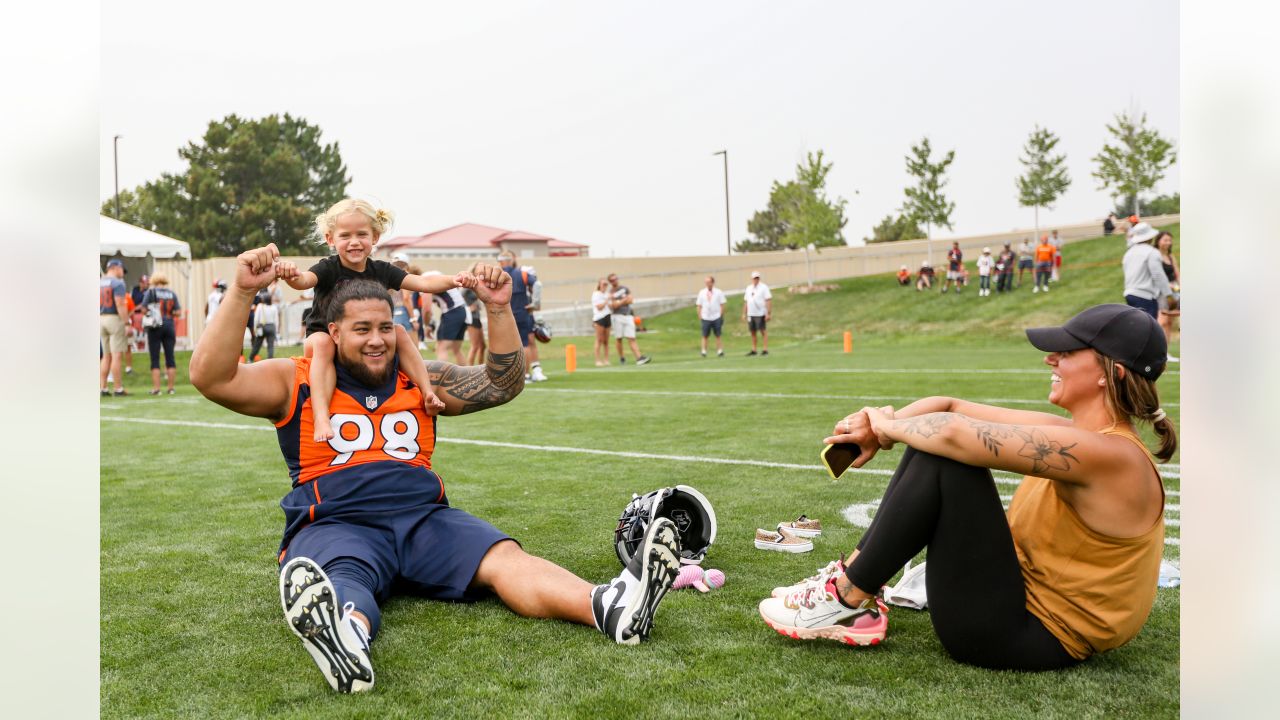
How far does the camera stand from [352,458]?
4.12 meters

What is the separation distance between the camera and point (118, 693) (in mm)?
3111

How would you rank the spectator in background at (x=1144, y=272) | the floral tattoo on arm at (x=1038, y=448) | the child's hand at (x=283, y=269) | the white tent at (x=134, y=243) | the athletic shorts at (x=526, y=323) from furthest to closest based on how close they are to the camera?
the white tent at (x=134, y=243) < the athletic shorts at (x=526, y=323) < the spectator in background at (x=1144, y=272) < the child's hand at (x=283, y=269) < the floral tattoo on arm at (x=1038, y=448)

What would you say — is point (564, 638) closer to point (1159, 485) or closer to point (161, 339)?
point (1159, 485)

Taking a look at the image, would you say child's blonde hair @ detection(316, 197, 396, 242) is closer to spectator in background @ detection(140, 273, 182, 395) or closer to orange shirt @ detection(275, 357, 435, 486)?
orange shirt @ detection(275, 357, 435, 486)

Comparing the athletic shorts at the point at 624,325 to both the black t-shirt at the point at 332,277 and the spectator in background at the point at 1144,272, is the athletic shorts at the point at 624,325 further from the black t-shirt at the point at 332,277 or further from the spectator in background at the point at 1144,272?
the black t-shirt at the point at 332,277

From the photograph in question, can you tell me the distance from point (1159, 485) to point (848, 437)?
0.92 metres

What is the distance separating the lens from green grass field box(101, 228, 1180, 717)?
118 inches

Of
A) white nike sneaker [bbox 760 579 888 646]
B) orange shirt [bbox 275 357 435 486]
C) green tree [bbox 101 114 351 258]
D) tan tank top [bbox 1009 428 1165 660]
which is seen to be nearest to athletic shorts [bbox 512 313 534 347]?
orange shirt [bbox 275 357 435 486]

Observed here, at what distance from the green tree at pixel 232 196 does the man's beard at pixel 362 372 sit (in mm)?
56608

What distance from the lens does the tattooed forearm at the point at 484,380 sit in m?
4.49

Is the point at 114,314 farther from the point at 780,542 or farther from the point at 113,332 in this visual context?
the point at 780,542

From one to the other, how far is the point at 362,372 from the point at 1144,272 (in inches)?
476

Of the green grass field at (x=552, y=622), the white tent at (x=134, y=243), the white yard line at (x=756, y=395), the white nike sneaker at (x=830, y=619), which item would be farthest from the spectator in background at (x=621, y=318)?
the white nike sneaker at (x=830, y=619)

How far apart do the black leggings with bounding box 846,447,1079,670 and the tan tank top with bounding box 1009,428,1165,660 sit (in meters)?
0.06
